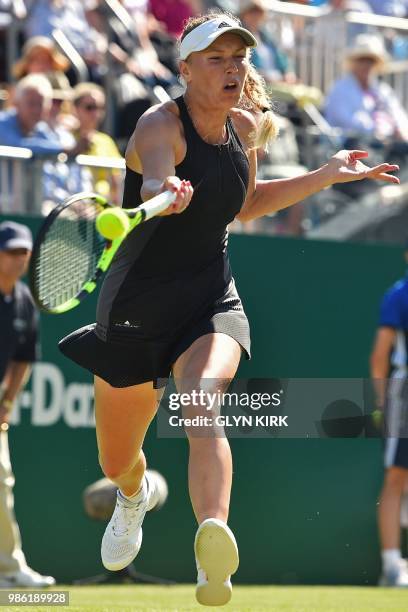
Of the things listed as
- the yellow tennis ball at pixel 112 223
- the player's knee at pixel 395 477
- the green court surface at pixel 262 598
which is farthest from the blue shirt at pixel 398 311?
the yellow tennis ball at pixel 112 223

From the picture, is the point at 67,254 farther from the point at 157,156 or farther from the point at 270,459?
the point at 270,459

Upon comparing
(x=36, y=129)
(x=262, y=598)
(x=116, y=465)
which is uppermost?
(x=36, y=129)

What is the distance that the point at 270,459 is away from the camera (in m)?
10.1

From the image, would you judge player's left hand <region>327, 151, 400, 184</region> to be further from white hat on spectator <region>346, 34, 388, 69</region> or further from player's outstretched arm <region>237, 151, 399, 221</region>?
white hat on spectator <region>346, 34, 388, 69</region>

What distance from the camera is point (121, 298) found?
556 cm

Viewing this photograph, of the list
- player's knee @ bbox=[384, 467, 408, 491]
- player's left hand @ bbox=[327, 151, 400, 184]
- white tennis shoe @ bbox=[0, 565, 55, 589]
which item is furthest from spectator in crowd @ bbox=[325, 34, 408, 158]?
player's left hand @ bbox=[327, 151, 400, 184]

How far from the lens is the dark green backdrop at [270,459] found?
30.6 ft

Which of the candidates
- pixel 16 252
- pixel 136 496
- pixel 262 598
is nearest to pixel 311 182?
pixel 136 496

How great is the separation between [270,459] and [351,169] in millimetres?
4859

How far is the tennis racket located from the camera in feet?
15.2

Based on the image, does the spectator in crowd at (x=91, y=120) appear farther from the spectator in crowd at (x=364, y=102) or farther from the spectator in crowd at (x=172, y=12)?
the spectator in crowd at (x=364, y=102)

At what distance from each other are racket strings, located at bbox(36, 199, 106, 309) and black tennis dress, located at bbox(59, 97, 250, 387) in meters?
0.39

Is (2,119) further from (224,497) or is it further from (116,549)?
(224,497)

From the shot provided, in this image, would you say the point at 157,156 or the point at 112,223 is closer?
the point at 112,223
